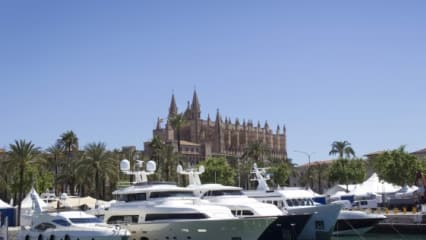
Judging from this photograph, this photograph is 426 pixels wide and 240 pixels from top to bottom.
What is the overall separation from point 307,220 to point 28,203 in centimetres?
3568

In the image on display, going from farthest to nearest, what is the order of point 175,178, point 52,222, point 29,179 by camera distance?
point 175,178 < point 29,179 < point 52,222

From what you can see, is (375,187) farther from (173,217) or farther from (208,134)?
A: (208,134)

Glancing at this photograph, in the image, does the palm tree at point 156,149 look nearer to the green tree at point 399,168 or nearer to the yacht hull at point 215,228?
the green tree at point 399,168

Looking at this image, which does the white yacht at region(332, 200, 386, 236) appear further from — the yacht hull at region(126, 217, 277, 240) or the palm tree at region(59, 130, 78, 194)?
the palm tree at region(59, 130, 78, 194)

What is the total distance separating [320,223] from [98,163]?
38.0 m

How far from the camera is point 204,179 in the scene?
90062 mm

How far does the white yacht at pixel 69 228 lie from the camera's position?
29609 mm

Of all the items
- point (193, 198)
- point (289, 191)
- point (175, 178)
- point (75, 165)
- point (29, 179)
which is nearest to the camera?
point (193, 198)

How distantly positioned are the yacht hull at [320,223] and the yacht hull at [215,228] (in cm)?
491

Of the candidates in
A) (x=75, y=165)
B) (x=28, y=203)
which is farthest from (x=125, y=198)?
(x=75, y=165)

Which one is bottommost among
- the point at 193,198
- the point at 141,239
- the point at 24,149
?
the point at 141,239

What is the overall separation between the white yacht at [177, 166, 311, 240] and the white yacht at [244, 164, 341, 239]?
75cm

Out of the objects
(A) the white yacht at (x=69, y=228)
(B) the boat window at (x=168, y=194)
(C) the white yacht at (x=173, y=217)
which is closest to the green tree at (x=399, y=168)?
(C) the white yacht at (x=173, y=217)

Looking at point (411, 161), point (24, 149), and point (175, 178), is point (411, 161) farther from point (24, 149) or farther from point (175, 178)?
point (24, 149)
